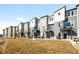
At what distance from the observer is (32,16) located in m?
5.91

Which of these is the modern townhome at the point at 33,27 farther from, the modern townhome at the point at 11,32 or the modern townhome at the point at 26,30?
the modern townhome at the point at 11,32

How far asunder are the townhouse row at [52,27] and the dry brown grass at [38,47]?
16cm

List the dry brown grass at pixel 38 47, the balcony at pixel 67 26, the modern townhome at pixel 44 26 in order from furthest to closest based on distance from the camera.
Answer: the modern townhome at pixel 44 26, the balcony at pixel 67 26, the dry brown grass at pixel 38 47

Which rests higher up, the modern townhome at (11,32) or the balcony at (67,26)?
the balcony at (67,26)

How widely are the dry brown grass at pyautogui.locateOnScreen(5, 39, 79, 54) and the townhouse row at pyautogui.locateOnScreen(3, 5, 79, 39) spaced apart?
158 mm

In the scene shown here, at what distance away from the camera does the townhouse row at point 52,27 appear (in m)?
5.82

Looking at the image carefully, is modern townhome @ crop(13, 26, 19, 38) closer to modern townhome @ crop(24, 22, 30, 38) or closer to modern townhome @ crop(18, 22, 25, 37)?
modern townhome @ crop(18, 22, 25, 37)

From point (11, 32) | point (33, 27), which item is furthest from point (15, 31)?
point (33, 27)

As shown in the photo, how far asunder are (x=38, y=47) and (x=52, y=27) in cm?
60

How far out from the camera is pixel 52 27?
5969mm

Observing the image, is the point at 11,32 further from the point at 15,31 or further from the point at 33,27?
the point at 33,27

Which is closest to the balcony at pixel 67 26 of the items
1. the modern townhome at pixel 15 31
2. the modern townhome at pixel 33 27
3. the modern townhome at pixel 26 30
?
the modern townhome at pixel 33 27
